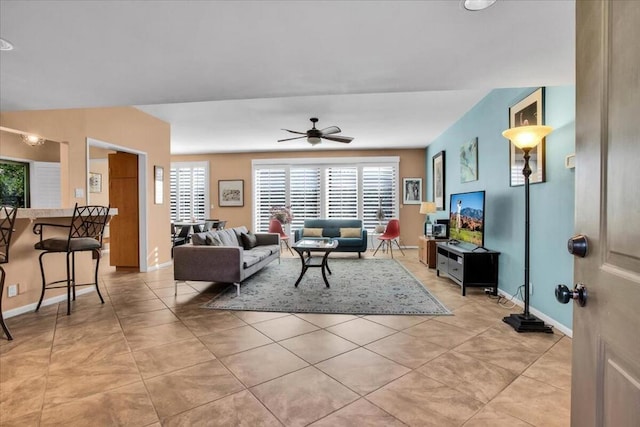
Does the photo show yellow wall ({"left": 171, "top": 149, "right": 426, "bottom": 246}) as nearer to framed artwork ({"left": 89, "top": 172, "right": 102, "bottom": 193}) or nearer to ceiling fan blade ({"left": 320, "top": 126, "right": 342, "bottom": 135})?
framed artwork ({"left": 89, "top": 172, "right": 102, "bottom": 193})

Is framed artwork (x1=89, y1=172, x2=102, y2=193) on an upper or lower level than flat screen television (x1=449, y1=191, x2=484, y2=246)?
upper

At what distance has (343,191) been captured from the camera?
27.8 ft

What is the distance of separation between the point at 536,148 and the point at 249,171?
6975 millimetres

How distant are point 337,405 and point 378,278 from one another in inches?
128

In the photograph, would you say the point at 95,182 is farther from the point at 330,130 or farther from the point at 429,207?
the point at 429,207

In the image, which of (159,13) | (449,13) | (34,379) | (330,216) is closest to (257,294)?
(34,379)

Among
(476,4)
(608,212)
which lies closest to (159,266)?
(476,4)

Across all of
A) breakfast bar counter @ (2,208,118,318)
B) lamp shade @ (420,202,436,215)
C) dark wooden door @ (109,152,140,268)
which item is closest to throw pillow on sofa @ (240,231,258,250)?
dark wooden door @ (109,152,140,268)

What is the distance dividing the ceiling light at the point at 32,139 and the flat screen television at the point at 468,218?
544 cm

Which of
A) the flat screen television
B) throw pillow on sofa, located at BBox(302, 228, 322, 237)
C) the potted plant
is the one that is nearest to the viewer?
the flat screen television

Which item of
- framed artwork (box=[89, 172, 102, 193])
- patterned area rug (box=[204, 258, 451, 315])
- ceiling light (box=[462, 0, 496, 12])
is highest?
ceiling light (box=[462, 0, 496, 12])

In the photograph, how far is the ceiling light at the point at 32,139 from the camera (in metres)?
3.57

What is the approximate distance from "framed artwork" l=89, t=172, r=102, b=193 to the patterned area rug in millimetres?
5155

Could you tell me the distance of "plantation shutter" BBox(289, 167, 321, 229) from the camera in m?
8.56
